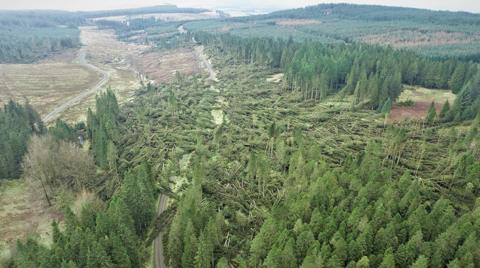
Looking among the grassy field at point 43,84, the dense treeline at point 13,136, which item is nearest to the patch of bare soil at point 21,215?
the dense treeline at point 13,136

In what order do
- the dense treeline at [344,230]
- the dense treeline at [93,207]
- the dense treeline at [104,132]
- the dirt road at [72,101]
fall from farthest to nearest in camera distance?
the dirt road at [72,101] → the dense treeline at [104,132] → the dense treeline at [93,207] → the dense treeline at [344,230]

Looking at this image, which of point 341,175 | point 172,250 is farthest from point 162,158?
point 341,175

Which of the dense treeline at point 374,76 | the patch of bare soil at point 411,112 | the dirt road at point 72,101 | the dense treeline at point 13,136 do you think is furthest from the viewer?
the dirt road at point 72,101

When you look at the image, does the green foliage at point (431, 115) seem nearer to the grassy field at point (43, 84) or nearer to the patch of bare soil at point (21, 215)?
the patch of bare soil at point (21, 215)

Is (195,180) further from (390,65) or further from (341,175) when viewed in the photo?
(390,65)

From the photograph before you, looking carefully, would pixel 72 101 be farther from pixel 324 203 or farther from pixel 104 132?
pixel 324 203

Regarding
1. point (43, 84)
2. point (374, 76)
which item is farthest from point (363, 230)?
point (43, 84)

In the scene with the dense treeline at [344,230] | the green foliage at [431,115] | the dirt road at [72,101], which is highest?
the green foliage at [431,115]

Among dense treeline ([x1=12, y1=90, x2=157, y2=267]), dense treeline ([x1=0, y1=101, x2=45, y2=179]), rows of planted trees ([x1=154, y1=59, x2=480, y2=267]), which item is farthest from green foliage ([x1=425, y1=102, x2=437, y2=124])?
dense treeline ([x1=0, y1=101, x2=45, y2=179])
